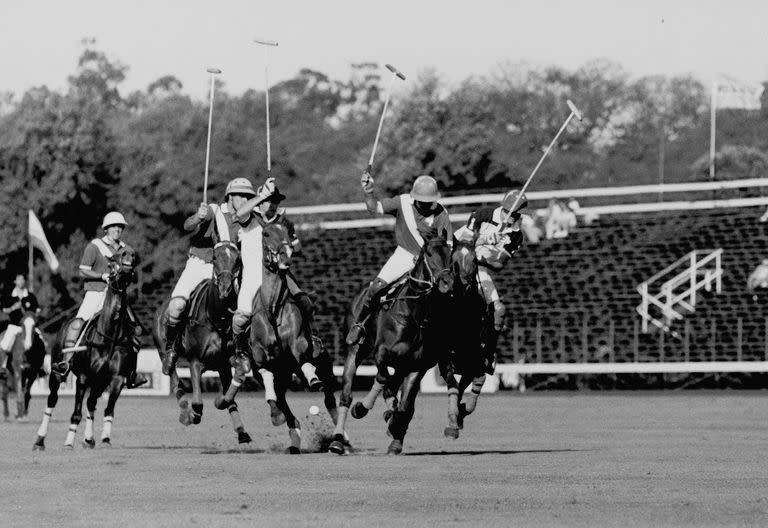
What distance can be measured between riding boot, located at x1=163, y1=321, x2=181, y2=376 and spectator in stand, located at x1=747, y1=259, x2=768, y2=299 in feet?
71.3

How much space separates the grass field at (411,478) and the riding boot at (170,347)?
2.88ft

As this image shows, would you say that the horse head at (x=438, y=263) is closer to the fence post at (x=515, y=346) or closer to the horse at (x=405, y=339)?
the horse at (x=405, y=339)

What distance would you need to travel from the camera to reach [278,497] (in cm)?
1145

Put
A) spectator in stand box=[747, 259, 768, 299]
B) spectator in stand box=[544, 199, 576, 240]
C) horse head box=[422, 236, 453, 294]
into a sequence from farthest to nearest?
spectator in stand box=[544, 199, 576, 240], spectator in stand box=[747, 259, 768, 299], horse head box=[422, 236, 453, 294]

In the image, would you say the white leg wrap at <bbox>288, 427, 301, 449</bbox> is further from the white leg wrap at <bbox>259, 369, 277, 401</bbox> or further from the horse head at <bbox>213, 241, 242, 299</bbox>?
→ the horse head at <bbox>213, 241, 242, 299</bbox>

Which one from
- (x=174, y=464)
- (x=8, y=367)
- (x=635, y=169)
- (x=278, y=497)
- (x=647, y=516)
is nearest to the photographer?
(x=647, y=516)

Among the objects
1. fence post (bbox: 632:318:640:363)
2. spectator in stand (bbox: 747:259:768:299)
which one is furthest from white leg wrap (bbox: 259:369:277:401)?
spectator in stand (bbox: 747:259:768:299)

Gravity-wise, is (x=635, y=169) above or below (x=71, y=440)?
above

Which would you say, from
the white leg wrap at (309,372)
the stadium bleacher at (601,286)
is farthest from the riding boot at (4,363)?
the stadium bleacher at (601,286)

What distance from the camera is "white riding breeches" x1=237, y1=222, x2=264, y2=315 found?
16.7 metres

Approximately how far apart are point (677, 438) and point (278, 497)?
344 inches

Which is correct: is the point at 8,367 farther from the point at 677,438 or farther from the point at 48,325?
the point at 48,325

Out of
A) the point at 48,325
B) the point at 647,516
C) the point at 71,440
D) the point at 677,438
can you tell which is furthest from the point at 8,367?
the point at 647,516

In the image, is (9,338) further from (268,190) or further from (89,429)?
(268,190)
